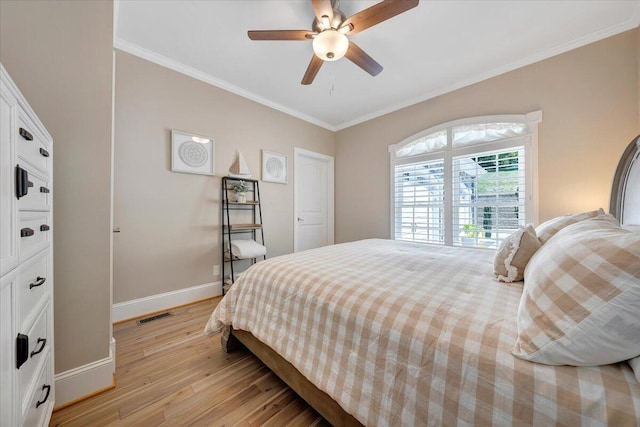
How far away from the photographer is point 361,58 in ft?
6.42

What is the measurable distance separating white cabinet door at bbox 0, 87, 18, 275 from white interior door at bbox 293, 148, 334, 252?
3.02 m

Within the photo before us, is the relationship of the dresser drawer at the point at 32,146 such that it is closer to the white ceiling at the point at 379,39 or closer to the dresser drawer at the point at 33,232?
the dresser drawer at the point at 33,232

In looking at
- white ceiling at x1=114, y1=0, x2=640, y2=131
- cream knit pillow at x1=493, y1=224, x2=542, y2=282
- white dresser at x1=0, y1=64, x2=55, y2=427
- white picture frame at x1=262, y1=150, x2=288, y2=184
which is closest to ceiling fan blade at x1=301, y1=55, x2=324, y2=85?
white ceiling at x1=114, y1=0, x2=640, y2=131

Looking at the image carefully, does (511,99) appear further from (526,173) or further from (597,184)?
(597,184)

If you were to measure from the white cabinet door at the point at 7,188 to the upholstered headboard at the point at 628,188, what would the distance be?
289 centimetres

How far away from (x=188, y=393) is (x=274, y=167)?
8.82ft

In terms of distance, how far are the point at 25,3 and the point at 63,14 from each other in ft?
0.41

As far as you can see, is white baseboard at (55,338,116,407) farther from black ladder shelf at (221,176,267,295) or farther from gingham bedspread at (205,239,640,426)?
black ladder shelf at (221,176,267,295)

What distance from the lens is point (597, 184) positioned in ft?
6.88

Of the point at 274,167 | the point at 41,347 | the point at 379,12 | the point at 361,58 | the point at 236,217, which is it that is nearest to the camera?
the point at 41,347

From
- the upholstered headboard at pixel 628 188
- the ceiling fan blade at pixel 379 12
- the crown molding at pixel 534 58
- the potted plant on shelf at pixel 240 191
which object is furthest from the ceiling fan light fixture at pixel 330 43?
the upholstered headboard at pixel 628 188

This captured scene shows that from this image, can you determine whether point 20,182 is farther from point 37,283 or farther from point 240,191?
point 240,191

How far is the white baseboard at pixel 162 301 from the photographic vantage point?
216 centimetres

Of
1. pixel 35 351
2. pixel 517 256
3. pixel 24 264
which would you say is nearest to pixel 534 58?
pixel 517 256
